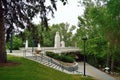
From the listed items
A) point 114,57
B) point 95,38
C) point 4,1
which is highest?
point 4,1

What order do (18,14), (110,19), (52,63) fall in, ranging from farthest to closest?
(52,63) < (110,19) < (18,14)

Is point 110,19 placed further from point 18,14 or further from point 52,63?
point 18,14

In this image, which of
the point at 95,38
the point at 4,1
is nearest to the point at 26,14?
the point at 4,1

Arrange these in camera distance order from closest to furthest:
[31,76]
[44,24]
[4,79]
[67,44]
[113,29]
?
[4,79], [31,76], [44,24], [113,29], [67,44]

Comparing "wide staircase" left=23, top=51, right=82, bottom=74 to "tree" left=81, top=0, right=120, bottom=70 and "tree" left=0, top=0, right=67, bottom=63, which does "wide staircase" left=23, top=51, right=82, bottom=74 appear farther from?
"tree" left=0, top=0, right=67, bottom=63

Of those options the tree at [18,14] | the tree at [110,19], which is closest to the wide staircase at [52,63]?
the tree at [110,19]

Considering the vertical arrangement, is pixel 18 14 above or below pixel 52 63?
above

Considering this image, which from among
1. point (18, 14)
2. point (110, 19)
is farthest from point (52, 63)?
point (18, 14)

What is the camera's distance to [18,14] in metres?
23.3

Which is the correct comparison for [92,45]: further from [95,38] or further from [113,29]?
[113,29]

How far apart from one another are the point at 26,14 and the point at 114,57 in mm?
23404

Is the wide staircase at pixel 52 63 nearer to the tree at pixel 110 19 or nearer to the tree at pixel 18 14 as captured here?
the tree at pixel 110 19

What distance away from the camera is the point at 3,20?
22953 millimetres

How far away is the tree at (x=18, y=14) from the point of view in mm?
23016
